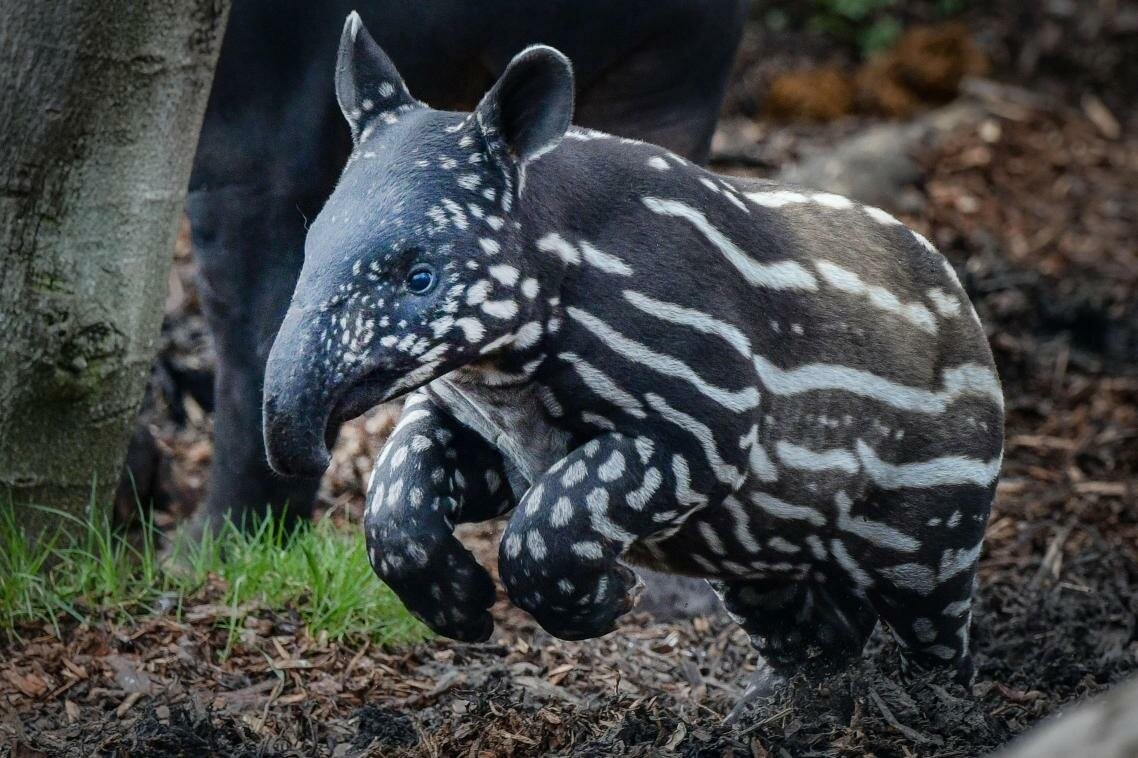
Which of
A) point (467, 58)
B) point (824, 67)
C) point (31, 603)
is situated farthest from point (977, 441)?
point (824, 67)

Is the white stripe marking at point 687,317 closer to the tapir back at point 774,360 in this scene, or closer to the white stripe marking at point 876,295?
the tapir back at point 774,360

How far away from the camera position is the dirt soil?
3438 mm

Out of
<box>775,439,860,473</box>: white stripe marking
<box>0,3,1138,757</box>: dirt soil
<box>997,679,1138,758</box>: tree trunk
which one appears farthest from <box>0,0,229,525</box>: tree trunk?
<box>997,679,1138,758</box>: tree trunk

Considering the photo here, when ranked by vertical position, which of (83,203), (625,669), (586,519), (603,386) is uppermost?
(83,203)

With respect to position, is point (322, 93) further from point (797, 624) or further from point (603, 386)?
point (797, 624)

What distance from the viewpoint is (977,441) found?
3555 millimetres

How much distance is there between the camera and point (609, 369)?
3049 mm

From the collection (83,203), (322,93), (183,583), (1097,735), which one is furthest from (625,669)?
(1097,735)

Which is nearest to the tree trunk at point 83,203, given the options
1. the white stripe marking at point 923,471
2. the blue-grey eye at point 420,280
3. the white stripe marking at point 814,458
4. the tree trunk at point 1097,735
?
the blue-grey eye at point 420,280

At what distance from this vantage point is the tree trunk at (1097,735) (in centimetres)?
159

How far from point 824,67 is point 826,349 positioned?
25.5ft

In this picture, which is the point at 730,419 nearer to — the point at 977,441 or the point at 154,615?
the point at 977,441

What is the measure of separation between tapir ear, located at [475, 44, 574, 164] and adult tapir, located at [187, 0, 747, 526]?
48.5 inches

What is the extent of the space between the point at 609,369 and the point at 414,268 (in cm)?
43
